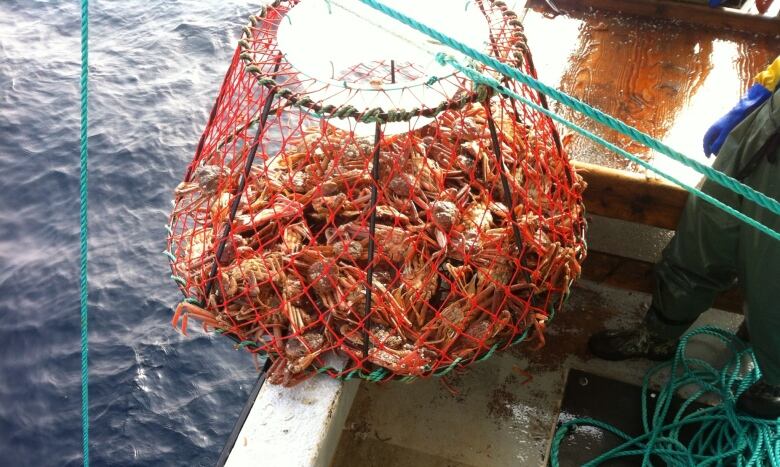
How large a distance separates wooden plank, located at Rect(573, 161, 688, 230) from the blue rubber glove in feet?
→ 0.90

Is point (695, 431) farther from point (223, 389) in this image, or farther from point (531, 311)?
point (223, 389)

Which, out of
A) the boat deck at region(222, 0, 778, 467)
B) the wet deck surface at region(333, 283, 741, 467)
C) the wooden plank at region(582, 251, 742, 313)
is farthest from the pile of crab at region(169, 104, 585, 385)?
the wooden plank at region(582, 251, 742, 313)

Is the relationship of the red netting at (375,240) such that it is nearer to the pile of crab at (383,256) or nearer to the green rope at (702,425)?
the pile of crab at (383,256)

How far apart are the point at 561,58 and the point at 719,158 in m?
1.53

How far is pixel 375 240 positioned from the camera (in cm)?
232

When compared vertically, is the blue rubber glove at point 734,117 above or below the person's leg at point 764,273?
above

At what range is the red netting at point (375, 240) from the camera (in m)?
2.27

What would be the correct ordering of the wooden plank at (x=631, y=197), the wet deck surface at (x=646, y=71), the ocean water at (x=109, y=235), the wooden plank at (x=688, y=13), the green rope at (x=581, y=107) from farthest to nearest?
the ocean water at (x=109, y=235) < the wooden plank at (x=688, y=13) < the wet deck surface at (x=646, y=71) < the wooden plank at (x=631, y=197) < the green rope at (x=581, y=107)

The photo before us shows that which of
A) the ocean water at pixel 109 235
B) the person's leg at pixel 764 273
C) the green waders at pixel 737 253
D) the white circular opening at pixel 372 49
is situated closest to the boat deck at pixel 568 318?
the green waders at pixel 737 253

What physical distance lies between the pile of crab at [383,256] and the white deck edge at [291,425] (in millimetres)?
112

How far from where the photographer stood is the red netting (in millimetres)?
2270

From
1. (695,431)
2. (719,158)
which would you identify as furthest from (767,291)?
(695,431)

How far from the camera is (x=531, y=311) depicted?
2.39m

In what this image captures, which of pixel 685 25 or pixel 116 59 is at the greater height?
pixel 685 25
